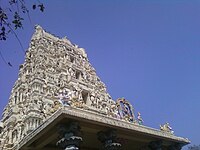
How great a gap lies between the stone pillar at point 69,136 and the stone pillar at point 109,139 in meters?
1.68

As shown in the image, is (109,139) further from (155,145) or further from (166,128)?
(166,128)

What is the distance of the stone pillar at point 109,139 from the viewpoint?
13.2 metres

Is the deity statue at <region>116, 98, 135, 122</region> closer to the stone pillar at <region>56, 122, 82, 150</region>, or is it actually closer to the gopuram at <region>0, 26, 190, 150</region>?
the gopuram at <region>0, 26, 190, 150</region>

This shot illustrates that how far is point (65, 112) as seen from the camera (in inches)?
468

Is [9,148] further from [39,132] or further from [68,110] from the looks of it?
[68,110]

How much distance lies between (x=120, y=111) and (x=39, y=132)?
5.75 meters

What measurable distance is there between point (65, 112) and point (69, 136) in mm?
1096

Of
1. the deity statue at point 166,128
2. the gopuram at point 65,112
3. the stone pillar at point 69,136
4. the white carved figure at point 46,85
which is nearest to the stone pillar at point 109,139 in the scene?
the gopuram at point 65,112

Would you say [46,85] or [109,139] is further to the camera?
[46,85]

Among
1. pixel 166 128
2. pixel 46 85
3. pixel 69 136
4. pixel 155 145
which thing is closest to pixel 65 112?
pixel 69 136

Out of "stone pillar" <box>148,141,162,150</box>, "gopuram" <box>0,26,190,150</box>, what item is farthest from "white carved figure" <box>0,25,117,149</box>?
"stone pillar" <box>148,141,162,150</box>

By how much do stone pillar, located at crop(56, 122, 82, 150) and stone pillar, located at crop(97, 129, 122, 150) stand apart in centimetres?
168

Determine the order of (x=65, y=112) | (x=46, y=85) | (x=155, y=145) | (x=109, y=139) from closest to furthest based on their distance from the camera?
(x=65, y=112), (x=109, y=139), (x=155, y=145), (x=46, y=85)

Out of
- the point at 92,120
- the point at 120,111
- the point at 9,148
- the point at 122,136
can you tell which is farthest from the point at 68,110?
the point at 9,148
